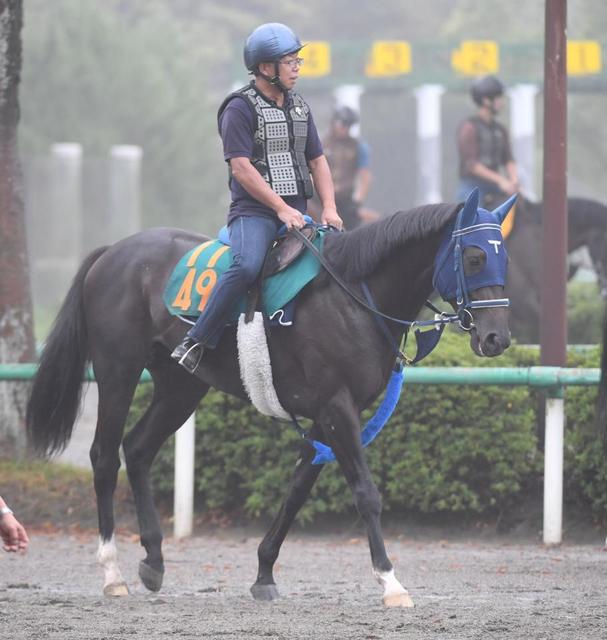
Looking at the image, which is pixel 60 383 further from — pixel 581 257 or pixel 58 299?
pixel 58 299

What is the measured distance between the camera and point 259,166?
7.75 m

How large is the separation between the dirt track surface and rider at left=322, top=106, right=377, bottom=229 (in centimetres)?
754

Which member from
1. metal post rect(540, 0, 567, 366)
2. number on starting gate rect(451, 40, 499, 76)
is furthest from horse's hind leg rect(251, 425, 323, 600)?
number on starting gate rect(451, 40, 499, 76)

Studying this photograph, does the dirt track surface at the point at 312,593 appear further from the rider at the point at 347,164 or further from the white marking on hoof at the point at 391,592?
the rider at the point at 347,164

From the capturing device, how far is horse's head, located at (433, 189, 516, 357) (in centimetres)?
714

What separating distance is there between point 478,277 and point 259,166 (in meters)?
1.32

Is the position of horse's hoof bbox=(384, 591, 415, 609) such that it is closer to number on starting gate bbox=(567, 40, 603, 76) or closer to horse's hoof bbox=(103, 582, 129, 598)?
horse's hoof bbox=(103, 582, 129, 598)

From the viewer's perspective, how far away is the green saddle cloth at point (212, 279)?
297 inches

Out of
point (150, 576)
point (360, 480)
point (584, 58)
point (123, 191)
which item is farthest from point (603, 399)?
point (123, 191)

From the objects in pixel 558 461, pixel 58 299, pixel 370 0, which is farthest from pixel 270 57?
pixel 370 0

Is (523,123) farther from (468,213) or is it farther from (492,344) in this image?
(492,344)

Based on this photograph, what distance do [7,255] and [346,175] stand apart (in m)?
7.11

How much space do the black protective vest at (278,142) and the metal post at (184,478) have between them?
2223 millimetres

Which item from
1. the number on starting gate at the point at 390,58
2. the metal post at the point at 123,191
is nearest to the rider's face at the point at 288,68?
the number on starting gate at the point at 390,58
